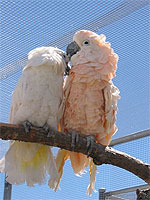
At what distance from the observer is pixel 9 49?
3014mm

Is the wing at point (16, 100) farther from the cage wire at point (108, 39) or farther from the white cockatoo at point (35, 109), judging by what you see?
the cage wire at point (108, 39)

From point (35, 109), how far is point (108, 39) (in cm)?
93

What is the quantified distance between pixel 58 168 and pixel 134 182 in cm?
70

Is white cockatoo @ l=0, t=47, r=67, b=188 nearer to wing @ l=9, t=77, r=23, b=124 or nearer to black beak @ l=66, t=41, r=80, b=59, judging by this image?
wing @ l=9, t=77, r=23, b=124

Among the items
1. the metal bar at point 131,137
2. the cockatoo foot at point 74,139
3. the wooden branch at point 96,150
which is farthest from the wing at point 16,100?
the metal bar at point 131,137

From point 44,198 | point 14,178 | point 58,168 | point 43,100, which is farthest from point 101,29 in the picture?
point 44,198

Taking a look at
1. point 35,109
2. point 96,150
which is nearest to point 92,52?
point 35,109

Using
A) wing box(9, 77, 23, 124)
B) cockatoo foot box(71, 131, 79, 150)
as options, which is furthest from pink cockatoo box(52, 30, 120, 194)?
wing box(9, 77, 23, 124)

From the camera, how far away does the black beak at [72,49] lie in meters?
2.81

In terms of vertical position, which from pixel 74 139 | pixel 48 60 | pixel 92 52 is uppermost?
pixel 92 52

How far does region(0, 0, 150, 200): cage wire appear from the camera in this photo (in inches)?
111

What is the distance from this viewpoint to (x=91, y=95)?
8.55ft

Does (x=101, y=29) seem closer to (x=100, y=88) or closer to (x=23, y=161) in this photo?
(x=100, y=88)

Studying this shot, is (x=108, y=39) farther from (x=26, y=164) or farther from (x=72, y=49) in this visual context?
(x=26, y=164)
